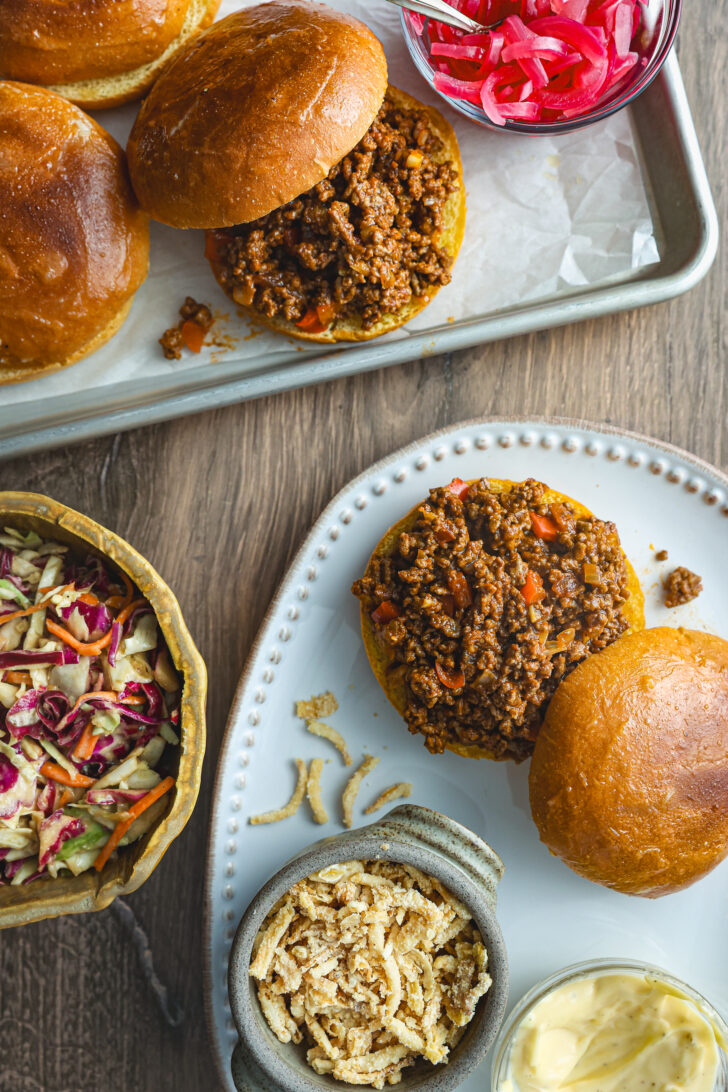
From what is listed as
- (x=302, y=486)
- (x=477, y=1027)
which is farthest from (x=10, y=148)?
(x=477, y=1027)

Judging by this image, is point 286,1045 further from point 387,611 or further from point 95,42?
point 95,42

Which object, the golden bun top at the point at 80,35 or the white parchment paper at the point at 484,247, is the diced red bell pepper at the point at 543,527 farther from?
→ the golden bun top at the point at 80,35

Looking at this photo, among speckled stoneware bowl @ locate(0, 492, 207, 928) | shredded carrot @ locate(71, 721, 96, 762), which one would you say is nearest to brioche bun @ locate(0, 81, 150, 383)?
speckled stoneware bowl @ locate(0, 492, 207, 928)

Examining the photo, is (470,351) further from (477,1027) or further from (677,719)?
(477,1027)

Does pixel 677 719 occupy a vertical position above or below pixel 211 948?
above

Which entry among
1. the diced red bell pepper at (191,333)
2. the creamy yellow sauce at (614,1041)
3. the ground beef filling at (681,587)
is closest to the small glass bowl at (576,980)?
the creamy yellow sauce at (614,1041)
